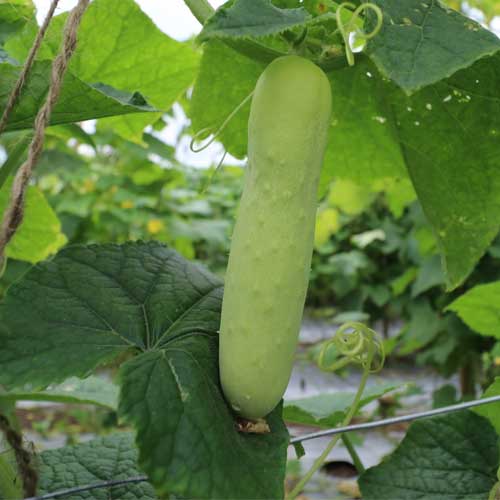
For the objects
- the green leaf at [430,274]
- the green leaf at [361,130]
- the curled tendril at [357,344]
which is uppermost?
the green leaf at [361,130]

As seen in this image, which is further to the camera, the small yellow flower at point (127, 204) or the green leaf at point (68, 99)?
the small yellow flower at point (127, 204)

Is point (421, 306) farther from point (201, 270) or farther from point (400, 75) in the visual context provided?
point (400, 75)

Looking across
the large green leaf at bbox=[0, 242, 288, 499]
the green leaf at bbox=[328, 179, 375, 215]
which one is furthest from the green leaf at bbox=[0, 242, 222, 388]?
the green leaf at bbox=[328, 179, 375, 215]

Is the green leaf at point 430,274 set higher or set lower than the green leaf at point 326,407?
lower

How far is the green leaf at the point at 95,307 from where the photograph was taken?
61 centimetres

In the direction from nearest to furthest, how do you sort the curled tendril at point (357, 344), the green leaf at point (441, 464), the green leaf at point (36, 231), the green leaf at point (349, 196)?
the curled tendril at point (357, 344)
the green leaf at point (441, 464)
the green leaf at point (36, 231)
the green leaf at point (349, 196)

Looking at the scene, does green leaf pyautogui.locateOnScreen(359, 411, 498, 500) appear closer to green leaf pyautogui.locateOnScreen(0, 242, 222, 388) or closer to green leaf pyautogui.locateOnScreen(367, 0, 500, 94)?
green leaf pyautogui.locateOnScreen(0, 242, 222, 388)

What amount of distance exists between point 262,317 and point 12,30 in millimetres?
437

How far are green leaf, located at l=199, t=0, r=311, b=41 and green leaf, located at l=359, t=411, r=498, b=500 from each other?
529 millimetres

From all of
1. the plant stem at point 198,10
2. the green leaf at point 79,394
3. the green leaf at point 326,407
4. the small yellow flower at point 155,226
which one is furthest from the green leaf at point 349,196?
the plant stem at point 198,10

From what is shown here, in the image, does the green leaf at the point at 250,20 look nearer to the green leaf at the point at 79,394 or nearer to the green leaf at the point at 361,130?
the green leaf at the point at 361,130

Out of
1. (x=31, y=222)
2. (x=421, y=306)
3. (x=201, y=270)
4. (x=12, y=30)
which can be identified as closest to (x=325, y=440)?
(x=421, y=306)

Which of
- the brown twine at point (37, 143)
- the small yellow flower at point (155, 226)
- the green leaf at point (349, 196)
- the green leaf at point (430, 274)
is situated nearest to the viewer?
the brown twine at point (37, 143)

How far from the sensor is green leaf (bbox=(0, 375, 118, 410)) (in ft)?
2.87
